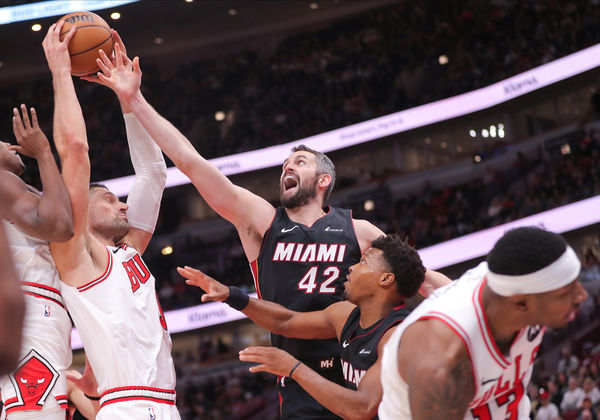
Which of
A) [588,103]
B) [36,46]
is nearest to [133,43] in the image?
[36,46]

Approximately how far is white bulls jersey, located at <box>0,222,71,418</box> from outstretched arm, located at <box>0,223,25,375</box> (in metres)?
2.08

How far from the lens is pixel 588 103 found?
20.5m

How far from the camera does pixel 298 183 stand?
5.10 m

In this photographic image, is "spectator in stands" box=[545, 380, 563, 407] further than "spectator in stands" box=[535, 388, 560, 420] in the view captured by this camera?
Yes

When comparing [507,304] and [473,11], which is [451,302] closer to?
[507,304]

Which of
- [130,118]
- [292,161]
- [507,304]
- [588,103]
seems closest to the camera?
[507,304]

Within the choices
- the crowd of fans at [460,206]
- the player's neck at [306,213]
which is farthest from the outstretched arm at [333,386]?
the crowd of fans at [460,206]

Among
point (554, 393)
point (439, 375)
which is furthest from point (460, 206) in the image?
point (439, 375)

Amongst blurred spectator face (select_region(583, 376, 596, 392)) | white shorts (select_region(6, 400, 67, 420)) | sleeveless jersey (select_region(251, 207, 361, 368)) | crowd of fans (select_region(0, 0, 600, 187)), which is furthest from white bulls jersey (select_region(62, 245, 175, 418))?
crowd of fans (select_region(0, 0, 600, 187))

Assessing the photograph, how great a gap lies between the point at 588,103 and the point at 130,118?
18.5m

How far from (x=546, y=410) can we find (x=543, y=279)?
10.8 m

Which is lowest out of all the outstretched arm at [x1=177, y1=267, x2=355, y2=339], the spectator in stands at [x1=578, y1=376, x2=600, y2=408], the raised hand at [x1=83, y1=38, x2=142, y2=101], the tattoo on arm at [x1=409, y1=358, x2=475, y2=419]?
the spectator in stands at [x1=578, y1=376, x2=600, y2=408]

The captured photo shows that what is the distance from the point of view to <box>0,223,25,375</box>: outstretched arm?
1.50 meters

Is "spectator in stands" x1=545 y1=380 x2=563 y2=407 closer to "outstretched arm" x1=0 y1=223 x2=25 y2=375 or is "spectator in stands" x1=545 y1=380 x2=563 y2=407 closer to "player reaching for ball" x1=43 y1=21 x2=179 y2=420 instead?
"player reaching for ball" x1=43 y1=21 x2=179 y2=420
